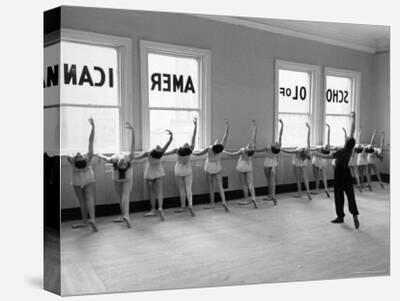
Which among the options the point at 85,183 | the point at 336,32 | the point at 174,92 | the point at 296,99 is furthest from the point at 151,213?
the point at 336,32

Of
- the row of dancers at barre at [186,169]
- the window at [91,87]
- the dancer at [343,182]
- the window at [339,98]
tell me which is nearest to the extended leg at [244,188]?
the row of dancers at barre at [186,169]

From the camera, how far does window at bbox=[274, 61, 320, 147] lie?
11.6ft

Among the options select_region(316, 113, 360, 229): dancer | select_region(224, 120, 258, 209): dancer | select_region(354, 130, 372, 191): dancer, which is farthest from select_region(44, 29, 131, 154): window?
select_region(354, 130, 372, 191): dancer

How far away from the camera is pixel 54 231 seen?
126 inches

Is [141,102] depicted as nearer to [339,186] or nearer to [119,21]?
[119,21]

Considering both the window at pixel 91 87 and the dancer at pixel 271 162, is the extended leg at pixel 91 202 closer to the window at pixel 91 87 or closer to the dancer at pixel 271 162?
the window at pixel 91 87

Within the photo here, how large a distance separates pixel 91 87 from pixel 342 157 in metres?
2.08

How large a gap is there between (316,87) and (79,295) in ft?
7.76

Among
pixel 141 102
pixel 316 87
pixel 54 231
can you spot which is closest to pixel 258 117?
pixel 316 87

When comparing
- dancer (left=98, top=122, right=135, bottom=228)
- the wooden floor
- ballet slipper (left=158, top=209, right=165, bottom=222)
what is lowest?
the wooden floor

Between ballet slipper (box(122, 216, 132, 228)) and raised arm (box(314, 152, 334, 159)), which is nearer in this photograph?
ballet slipper (box(122, 216, 132, 228))

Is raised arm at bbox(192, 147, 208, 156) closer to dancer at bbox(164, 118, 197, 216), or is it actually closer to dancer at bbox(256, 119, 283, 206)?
dancer at bbox(164, 118, 197, 216)

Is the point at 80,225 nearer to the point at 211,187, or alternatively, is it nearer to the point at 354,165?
the point at 211,187

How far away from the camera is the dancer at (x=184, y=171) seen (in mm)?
3281
